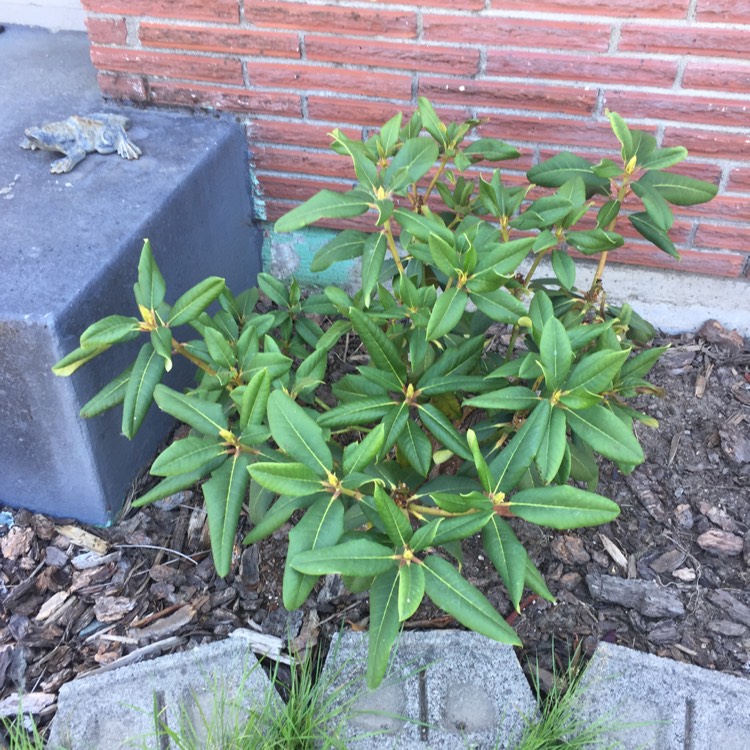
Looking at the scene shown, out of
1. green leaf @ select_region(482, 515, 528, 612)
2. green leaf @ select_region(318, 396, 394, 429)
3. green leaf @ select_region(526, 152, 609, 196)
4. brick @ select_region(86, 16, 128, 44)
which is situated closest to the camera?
A: green leaf @ select_region(482, 515, 528, 612)

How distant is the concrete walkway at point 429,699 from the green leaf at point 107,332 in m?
0.80

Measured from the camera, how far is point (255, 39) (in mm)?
2443

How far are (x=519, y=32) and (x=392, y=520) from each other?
168 cm

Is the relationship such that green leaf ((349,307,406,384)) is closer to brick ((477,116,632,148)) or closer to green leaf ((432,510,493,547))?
green leaf ((432,510,493,547))

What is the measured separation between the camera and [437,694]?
1.75m

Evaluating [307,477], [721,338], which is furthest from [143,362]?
[721,338]

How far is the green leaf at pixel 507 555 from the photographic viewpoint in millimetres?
1373

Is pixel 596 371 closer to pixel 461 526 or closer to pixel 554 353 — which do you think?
pixel 554 353

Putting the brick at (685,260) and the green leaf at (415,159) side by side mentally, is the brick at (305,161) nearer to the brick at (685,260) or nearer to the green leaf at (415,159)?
the green leaf at (415,159)

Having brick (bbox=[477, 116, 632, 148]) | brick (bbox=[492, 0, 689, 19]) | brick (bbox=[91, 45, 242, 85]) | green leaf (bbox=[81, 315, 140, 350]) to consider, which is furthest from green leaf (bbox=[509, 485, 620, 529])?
brick (bbox=[91, 45, 242, 85])

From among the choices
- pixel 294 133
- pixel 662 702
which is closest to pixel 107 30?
pixel 294 133

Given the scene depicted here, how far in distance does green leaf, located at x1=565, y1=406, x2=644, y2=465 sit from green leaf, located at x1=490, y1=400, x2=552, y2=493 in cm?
7

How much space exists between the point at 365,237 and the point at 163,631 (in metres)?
1.15

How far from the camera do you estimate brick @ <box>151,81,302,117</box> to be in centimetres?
254
